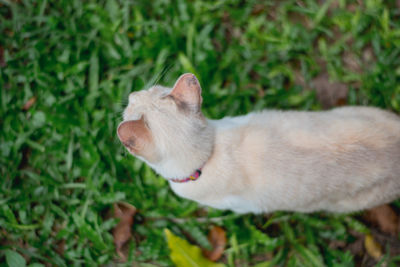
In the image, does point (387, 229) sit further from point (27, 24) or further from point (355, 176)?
point (27, 24)

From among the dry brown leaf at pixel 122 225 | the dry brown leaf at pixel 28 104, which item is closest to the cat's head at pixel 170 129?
the dry brown leaf at pixel 122 225

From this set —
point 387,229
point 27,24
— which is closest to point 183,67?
point 27,24

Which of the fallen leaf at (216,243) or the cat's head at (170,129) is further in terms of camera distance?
the fallen leaf at (216,243)

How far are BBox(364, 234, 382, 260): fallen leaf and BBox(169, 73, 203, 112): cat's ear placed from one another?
2148 mm

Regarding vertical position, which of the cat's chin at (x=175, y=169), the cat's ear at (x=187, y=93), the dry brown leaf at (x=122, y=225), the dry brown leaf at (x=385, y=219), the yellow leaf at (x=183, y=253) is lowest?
the dry brown leaf at (x=385, y=219)

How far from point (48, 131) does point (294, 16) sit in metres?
2.98

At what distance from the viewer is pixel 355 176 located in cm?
190

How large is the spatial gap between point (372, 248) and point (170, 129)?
7.50ft

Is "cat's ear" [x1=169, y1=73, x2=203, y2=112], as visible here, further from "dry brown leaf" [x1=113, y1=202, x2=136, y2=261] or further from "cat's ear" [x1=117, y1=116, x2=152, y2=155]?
"dry brown leaf" [x1=113, y1=202, x2=136, y2=261]

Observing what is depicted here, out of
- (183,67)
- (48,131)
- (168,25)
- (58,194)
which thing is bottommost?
(58,194)

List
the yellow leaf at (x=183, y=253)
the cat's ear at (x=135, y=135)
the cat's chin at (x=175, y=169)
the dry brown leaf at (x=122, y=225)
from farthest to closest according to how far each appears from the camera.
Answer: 1. the dry brown leaf at (x=122, y=225)
2. the yellow leaf at (x=183, y=253)
3. the cat's chin at (x=175, y=169)
4. the cat's ear at (x=135, y=135)

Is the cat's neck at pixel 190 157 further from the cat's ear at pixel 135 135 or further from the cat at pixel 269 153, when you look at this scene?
the cat's ear at pixel 135 135

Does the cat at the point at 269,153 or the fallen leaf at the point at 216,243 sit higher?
the cat at the point at 269,153

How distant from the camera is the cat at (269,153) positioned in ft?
5.93
